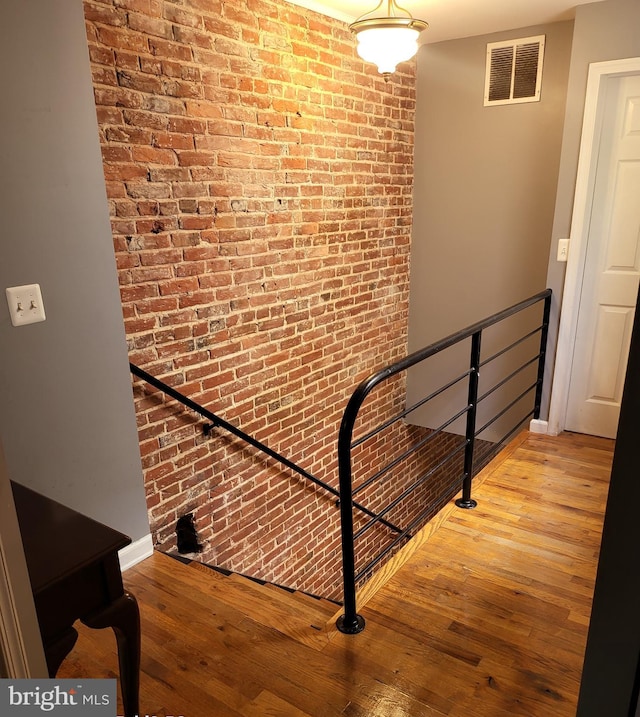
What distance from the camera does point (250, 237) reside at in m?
2.72

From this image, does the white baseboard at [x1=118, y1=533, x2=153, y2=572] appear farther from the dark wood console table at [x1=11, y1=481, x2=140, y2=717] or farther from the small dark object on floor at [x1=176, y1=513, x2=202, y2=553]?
the dark wood console table at [x1=11, y1=481, x2=140, y2=717]

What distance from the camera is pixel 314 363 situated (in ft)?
10.8

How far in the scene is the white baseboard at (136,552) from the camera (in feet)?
6.87

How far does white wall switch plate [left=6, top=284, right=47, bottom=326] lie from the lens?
1608 mm

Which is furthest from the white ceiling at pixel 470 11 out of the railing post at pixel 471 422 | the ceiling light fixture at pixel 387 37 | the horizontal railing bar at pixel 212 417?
the horizontal railing bar at pixel 212 417

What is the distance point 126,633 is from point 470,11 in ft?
10.7

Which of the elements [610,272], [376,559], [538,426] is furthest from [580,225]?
[376,559]

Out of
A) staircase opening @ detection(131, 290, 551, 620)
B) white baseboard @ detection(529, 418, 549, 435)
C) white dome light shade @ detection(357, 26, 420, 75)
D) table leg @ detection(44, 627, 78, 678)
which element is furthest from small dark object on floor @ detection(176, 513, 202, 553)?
white dome light shade @ detection(357, 26, 420, 75)

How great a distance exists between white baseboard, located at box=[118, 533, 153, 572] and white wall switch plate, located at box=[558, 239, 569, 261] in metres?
2.57

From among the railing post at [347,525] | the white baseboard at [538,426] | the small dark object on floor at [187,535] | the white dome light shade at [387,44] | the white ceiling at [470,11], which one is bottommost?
the small dark object on floor at [187,535]

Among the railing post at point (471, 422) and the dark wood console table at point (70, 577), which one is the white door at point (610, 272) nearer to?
the railing post at point (471, 422)

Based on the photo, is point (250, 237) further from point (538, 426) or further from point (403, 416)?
point (538, 426)

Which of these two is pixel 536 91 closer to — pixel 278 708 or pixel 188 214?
pixel 188 214

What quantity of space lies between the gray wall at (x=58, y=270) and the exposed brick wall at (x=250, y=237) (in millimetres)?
298
